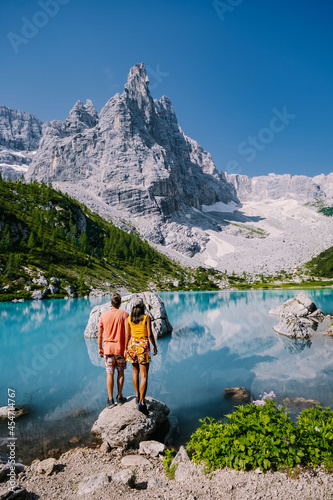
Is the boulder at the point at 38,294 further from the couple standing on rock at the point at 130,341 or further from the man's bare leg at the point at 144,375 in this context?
the man's bare leg at the point at 144,375

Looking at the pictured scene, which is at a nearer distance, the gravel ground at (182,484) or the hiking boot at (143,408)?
the gravel ground at (182,484)

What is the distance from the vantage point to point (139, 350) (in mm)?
9570

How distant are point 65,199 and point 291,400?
587 feet

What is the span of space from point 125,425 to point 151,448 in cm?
125

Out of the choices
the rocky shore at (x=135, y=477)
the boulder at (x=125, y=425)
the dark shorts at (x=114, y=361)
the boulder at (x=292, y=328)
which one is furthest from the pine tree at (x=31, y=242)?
the rocky shore at (x=135, y=477)

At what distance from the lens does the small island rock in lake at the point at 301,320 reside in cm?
2883

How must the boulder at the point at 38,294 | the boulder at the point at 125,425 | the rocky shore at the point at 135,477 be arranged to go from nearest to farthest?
the rocky shore at the point at 135,477 < the boulder at the point at 125,425 < the boulder at the point at 38,294

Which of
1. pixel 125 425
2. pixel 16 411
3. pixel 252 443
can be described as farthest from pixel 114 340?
pixel 16 411

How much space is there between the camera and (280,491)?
5367 millimetres

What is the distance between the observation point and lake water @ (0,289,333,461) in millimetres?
11484

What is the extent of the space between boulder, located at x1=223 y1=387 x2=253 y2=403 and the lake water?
415mm

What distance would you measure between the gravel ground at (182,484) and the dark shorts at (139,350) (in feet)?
9.67

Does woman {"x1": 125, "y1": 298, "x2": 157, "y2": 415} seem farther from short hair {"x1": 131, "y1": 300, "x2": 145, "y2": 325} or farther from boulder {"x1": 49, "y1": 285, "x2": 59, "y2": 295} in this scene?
boulder {"x1": 49, "y1": 285, "x2": 59, "y2": 295}

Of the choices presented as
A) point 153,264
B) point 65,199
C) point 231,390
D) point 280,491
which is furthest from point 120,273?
point 280,491
